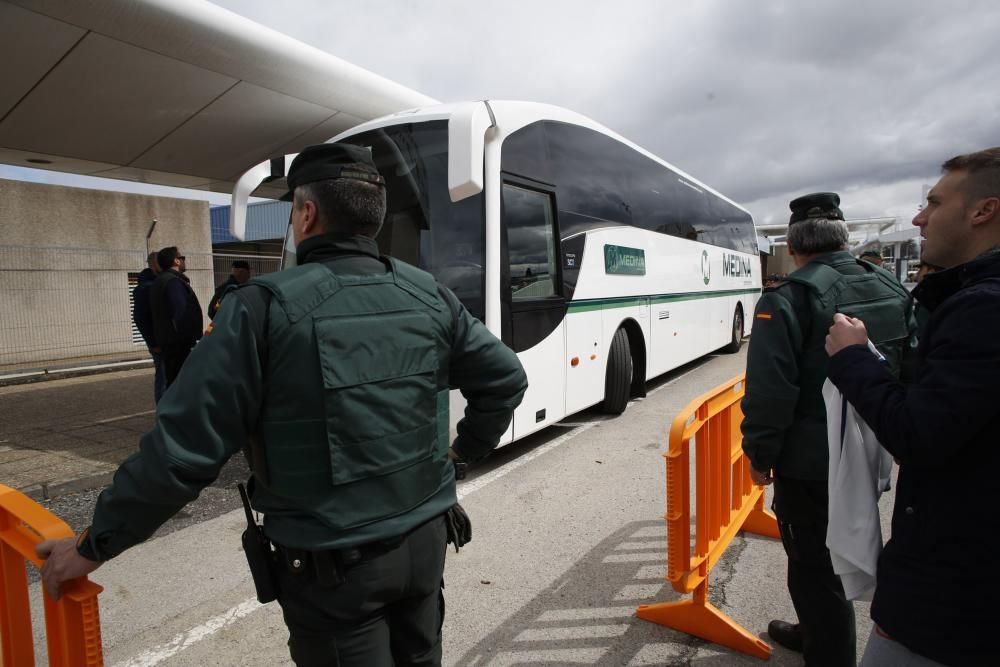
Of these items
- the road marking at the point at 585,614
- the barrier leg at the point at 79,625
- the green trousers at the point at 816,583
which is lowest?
the road marking at the point at 585,614

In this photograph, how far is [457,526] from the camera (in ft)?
6.66

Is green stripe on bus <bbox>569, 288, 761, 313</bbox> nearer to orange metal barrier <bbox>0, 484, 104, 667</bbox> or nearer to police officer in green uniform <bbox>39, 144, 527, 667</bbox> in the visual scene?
police officer in green uniform <bbox>39, 144, 527, 667</bbox>

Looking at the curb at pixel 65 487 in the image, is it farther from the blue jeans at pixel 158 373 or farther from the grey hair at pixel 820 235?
the grey hair at pixel 820 235

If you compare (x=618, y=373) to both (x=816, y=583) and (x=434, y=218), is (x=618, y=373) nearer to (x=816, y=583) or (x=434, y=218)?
(x=434, y=218)

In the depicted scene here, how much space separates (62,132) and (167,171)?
6.58 ft

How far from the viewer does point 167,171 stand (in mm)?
10773

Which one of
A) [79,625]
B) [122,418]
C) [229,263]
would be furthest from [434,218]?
[229,263]

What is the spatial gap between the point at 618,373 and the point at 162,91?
7103 millimetres

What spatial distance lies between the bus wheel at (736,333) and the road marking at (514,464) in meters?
8.60

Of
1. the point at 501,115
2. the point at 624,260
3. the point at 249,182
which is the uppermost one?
the point at 501,115

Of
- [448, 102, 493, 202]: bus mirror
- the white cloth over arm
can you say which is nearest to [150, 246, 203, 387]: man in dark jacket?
[448, 102, 493, 202]: bus mirror

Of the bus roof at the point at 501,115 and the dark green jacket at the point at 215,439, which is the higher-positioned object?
the bus roof at the point at 501,115

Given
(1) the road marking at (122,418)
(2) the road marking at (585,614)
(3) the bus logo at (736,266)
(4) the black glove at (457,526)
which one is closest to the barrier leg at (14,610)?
(4) the black glove at (457,526)

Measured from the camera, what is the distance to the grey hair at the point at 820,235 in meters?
2.59
